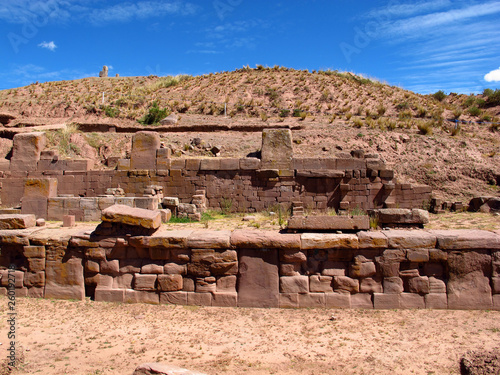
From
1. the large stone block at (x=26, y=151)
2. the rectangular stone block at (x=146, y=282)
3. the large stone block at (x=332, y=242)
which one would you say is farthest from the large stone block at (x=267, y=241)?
the large stone block at (x=26, y=151)

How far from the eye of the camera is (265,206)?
12047 mm

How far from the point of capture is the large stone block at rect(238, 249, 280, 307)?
5.20m

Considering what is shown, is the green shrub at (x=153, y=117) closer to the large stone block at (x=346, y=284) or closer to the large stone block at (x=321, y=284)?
the large stone block at (x=321, y=284)

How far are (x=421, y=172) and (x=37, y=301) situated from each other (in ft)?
46.3

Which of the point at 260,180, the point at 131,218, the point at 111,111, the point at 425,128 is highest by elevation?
the point at 111,111

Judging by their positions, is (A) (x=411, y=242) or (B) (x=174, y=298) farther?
(B) (x=174, y=298)

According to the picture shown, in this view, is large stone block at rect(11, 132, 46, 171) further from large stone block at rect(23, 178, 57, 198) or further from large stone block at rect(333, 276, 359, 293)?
large stone block at rect(333, 276, 359, 293)

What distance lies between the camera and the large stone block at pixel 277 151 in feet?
39.3

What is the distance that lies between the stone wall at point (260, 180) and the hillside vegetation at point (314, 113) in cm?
266

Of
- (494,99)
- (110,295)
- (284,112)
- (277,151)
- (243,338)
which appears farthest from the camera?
(494,99)

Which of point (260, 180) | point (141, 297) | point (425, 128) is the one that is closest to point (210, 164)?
point (260, 180)

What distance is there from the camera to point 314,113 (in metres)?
22.5

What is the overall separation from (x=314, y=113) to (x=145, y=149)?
13267 millimetres

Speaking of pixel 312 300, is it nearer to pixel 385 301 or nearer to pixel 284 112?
pixel 385 301
